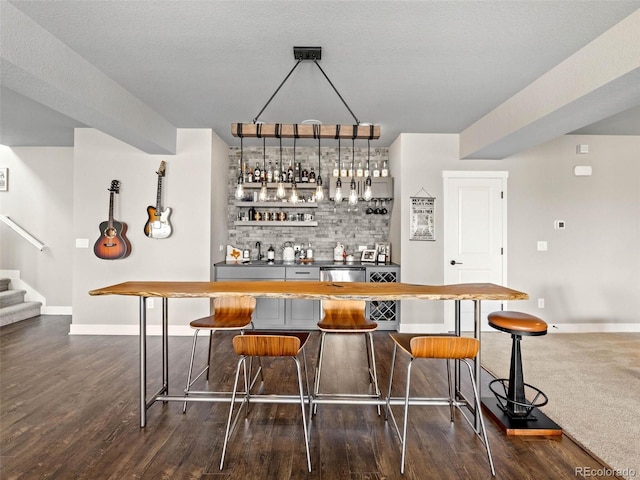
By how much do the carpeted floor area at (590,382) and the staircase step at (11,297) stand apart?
695 cm

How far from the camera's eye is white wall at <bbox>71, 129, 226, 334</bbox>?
15.3 ft

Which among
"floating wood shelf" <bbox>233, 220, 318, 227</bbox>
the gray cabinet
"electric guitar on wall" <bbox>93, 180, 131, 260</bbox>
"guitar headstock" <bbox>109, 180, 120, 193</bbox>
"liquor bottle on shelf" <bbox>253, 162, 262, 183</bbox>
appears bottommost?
the gray cabinet

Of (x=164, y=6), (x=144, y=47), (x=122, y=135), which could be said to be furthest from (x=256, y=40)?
(x=122, y=135)

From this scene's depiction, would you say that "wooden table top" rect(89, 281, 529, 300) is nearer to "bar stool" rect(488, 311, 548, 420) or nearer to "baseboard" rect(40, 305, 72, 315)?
"bar stool" rect(488, 311, 548, 420)

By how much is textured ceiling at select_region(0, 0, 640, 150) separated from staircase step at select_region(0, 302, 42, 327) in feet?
10.2

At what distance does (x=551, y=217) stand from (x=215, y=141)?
4.93m

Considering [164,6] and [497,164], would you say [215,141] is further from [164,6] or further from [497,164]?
[497,164]

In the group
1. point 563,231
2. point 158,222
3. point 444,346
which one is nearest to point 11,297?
point 158,222

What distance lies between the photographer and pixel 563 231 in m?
4.89

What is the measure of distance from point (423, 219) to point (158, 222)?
12.0 ft

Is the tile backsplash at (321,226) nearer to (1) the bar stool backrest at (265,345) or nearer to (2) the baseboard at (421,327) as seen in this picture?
(2) the baseboard at (421,327)

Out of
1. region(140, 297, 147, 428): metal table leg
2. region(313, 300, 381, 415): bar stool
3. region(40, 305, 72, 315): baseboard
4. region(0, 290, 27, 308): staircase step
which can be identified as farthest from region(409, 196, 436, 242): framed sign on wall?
region(0, 290, 27, 308): staircase step

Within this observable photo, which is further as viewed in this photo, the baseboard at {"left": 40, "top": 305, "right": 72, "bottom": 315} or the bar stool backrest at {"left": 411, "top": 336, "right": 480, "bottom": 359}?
the baseboard at {"left": 40, "top": 305, "right": 72, "bottom": 315}

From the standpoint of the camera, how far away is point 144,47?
2613mm
